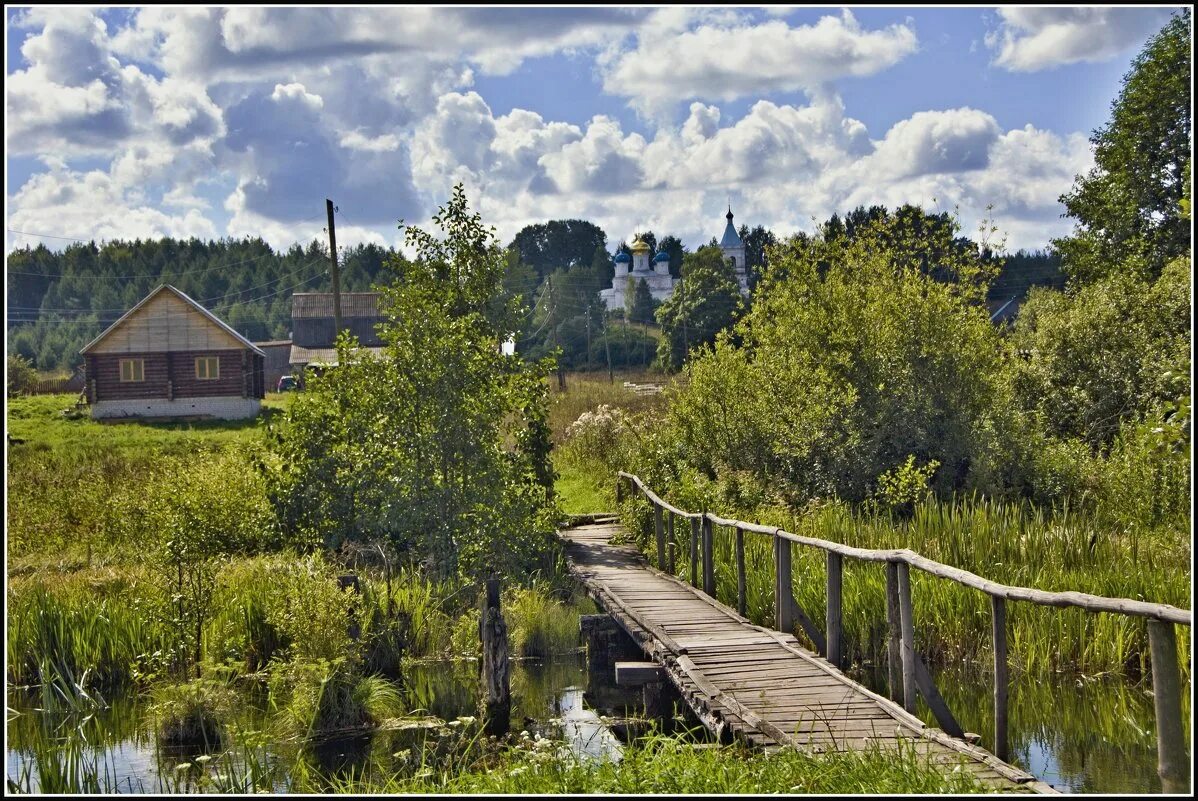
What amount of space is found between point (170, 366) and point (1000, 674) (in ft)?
151

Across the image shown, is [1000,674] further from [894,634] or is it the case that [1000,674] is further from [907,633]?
[894,634]

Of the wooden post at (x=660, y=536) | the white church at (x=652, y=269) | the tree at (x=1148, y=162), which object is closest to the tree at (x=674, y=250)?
the white church at (x=652, y=269)

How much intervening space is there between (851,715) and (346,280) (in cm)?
9124

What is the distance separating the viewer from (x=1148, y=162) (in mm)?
31297

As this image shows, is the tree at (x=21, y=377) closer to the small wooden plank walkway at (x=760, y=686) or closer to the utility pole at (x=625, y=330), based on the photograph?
the utility pole at (x=625, y=330)

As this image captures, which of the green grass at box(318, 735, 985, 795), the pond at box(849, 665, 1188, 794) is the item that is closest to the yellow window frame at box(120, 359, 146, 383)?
the pond at box(849, 665, 1188, 794)

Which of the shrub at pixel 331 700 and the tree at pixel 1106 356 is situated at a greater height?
the tree at pixel 1106 356

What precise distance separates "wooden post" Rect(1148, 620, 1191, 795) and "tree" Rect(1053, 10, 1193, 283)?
81.0 feet

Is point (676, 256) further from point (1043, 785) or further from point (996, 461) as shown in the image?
point (1043, 785)

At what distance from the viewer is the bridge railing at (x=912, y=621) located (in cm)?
641

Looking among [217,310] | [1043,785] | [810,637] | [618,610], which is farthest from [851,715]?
[217,310]

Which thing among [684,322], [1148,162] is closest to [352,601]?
[1148,162]

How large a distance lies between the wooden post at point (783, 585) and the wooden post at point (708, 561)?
233 cm

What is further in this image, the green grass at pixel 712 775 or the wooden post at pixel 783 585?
the wooden post at pixel 783 585
